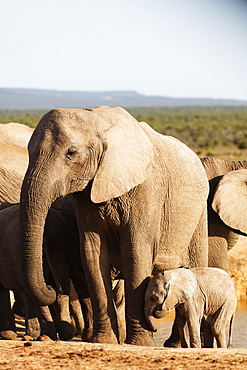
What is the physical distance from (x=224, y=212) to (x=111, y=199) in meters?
2.13

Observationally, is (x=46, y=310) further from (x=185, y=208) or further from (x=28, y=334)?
(x=185, y=208)

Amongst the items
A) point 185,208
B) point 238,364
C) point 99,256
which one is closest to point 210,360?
point 238,364

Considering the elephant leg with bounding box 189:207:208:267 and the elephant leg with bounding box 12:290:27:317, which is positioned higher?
the elephant leg with bounding box 189:207:208:267

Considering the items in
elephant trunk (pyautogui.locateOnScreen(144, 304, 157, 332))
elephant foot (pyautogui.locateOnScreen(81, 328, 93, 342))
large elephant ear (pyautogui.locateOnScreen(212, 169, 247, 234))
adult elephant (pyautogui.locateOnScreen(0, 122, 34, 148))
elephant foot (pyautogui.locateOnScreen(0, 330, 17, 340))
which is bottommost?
elephant foot (pyautogui.locateOnScreen(81, 328, 93, 342))

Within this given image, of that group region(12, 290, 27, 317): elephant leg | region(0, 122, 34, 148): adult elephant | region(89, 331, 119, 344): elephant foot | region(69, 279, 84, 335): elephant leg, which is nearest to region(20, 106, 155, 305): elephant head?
region(89, 331, 119, 344): elephant foot

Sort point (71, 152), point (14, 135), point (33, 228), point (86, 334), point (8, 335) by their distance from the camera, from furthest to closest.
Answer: point (14, 135) → point (86, 334) → point (8, 335) → point (71, 152) → point (33, 228)

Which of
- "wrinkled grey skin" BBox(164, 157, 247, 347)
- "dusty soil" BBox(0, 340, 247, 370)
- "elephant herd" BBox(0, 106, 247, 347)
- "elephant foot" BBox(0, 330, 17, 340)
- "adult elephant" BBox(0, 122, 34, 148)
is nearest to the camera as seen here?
"dusty soil" BBox(0, 340, 247, 370)

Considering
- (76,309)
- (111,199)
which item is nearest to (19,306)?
(76,309)

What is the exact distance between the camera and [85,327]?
7.30 metres

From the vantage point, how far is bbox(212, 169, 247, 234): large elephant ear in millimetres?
7824

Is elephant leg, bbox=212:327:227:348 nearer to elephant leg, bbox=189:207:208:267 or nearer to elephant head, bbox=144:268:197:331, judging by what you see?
elephant head, bbox=144:268:197:331

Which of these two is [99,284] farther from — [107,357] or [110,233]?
[107,357]

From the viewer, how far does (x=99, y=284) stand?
623 cm

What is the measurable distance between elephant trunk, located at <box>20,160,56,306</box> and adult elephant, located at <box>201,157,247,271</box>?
2.53 m
